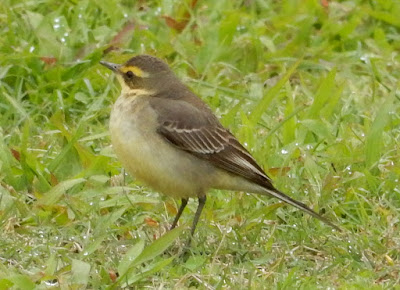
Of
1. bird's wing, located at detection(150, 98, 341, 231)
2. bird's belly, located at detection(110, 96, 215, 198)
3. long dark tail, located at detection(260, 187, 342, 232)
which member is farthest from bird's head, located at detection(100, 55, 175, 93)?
long dark tail, located at detection(260, 187, 342, 232)

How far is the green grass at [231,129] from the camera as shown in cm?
724

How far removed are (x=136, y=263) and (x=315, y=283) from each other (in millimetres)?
1069

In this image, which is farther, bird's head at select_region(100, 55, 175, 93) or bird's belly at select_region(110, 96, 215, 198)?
bird's head at select_region(100, 55, 175, 93)

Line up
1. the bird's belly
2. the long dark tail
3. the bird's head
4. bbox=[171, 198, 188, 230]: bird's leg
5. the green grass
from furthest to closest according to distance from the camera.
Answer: the bird's head, bbox=[171, 198, 188, 230]: bird's leg, the long dark tail, the bird's belly, the green grass

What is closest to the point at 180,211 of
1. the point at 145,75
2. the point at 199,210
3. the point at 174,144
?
the point at 199,210

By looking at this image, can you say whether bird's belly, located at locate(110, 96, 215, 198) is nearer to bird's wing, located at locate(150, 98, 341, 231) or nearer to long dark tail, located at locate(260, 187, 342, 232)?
bird's wing, located at locate(150, 98, 341, 231)

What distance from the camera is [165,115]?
7824 millimetres

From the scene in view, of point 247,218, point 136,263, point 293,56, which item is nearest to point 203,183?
point 247,218

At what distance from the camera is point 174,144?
7734 mm

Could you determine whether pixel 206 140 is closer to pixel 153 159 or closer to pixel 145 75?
pixel 153 159

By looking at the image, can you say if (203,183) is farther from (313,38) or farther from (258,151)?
(313,38)

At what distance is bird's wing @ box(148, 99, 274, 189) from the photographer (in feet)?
25.5

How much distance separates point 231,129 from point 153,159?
6.30 feet

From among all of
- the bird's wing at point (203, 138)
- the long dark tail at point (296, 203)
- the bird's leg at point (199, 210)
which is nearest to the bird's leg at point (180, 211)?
the bird's leg at point (199, 210)
